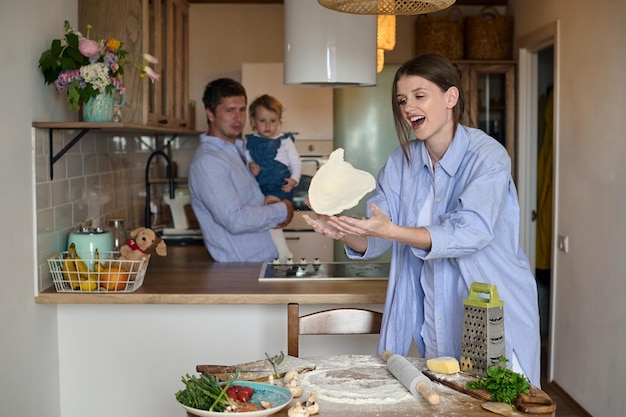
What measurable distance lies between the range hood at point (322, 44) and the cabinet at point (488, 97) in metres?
2.98

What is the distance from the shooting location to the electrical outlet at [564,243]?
4.69 metres

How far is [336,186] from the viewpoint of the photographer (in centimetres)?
223

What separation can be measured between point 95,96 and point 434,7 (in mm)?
1408

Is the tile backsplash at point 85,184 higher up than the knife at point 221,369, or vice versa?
the tile backsplash at point 85,184

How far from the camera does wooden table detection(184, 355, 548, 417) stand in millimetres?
1916

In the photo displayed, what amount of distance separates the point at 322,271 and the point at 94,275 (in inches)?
38.7

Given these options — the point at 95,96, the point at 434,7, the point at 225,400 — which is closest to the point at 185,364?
the point at 95,96

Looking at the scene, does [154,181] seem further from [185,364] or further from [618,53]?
[618,53]

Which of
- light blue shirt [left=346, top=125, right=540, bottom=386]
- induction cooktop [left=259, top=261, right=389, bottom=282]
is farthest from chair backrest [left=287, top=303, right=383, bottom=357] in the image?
induction cooktop [left=259, top=261, right=389, bottom=282]

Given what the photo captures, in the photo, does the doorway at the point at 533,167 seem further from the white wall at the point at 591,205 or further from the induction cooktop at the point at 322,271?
the induction cooktop at the point at 322,271

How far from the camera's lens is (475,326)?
216cm

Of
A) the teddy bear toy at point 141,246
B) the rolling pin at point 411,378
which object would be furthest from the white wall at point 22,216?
the rolling pin at point 411,378

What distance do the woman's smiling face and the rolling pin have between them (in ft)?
2.19

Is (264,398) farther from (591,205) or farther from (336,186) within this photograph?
(591,205)
